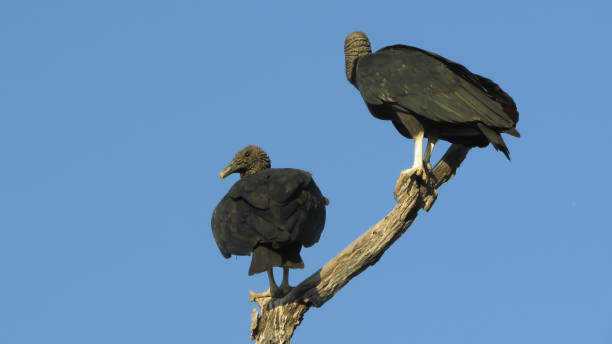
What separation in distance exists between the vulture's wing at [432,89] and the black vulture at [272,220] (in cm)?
83

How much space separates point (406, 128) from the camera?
21.6ft

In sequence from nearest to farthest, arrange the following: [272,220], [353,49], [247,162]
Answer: [272,220], [353,49], [247,162]

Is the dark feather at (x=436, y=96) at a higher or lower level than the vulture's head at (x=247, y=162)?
lower

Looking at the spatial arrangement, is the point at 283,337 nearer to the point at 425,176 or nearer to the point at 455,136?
the point at 425,176

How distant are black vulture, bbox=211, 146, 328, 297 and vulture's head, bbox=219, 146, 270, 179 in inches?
37.7

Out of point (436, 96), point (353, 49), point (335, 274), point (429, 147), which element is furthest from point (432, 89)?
point (335, 274)

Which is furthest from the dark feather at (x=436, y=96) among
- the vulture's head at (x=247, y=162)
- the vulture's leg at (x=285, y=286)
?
the vulture's leg at (x=285, y=286)

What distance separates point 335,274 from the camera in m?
5.80

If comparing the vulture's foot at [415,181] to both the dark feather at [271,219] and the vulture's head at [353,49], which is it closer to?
the dark feather at [271,219]

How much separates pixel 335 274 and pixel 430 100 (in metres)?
1.33

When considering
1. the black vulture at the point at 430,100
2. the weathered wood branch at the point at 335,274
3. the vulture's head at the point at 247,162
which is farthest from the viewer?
the vulture's head at the point at 247,162

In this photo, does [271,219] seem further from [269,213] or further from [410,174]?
[410,174]

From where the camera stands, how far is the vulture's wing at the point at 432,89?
5.98 meters

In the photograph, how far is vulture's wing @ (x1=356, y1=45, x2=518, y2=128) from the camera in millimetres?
Result: 5977
